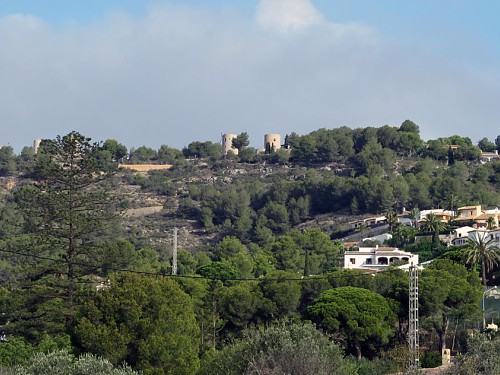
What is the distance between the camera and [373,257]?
75938 mm

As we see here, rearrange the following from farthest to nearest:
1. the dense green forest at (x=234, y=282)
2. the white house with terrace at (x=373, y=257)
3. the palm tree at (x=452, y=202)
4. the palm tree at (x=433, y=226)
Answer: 1. the palm tree at (x=452, y=202)
2. the palm tree at (x=433, y=226)
3. the white house with terrace at (x=373, y=257)
4. the dense green forest at (x=234, y=282)

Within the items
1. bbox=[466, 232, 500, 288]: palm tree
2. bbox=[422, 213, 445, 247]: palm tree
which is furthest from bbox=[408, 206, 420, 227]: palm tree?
bbox=[466, 232, 500, 288]: palm tree

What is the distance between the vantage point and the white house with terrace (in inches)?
2936

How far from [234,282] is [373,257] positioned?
1597 cm

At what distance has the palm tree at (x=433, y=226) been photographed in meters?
77.7

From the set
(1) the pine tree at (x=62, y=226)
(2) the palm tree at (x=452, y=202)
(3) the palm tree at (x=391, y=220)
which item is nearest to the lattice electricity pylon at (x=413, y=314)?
(1) the pine tree at (x=62, y=226)

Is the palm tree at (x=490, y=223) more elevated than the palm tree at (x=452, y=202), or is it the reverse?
the palm tree at (x=452, y=202)

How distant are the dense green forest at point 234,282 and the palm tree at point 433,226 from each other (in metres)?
0.18

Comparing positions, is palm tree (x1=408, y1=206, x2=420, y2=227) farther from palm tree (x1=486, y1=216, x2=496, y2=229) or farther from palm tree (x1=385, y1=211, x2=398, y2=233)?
palm tree (x1=486, y1=216, x2=496, y2=229)

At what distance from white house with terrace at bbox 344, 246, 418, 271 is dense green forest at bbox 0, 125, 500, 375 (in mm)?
1285

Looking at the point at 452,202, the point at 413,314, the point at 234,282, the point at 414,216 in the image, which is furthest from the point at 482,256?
the point at 452,202

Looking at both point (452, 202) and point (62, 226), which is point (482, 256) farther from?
point (452, 202)

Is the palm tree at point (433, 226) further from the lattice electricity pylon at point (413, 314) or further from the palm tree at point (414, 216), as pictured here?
the lattice electricity pylon at point (413, 314)

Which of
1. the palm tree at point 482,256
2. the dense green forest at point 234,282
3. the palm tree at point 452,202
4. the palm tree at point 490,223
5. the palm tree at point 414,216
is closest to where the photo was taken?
the dense green forest at point 234,282
